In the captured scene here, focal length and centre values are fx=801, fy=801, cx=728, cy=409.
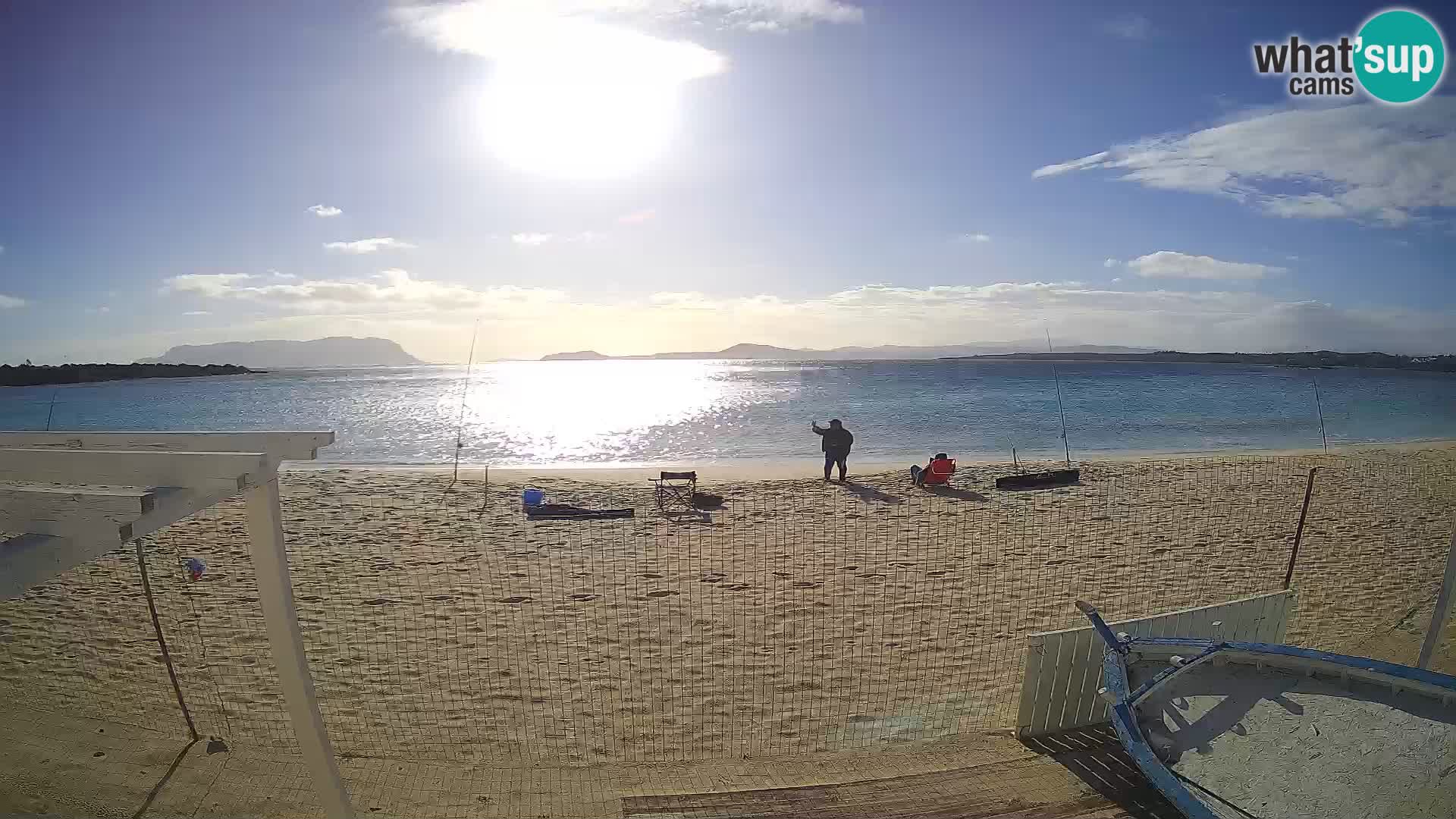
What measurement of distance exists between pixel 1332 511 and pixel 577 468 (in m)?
17.8

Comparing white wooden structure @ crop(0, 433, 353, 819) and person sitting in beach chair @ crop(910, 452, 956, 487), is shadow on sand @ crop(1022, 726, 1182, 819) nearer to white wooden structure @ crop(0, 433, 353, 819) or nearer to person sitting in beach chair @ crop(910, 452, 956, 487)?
white wooden structure @ crop(0, 433, 353, 819)

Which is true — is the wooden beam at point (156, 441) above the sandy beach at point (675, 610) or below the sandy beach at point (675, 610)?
above

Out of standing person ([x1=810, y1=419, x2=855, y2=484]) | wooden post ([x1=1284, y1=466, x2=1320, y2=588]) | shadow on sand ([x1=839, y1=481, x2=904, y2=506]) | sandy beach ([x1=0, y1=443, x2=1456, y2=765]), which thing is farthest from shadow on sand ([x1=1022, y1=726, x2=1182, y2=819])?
standing person ([x1=810, y1=419, x2=855, y2=484])

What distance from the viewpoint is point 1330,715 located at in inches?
156

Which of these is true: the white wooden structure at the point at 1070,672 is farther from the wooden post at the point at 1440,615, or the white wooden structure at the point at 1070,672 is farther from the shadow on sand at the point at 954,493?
the shadow on sand at the point at 954,493

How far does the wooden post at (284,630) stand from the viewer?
271 cm

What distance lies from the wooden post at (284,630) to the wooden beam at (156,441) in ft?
0.69

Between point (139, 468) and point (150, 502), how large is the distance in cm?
37

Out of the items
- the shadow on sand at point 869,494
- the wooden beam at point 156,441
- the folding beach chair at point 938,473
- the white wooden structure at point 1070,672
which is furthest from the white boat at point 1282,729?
the folding beach chair at point 938,473

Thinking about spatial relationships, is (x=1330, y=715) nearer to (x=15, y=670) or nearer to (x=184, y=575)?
(x=15, y=670)

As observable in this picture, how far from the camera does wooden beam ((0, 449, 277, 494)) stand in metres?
2.37

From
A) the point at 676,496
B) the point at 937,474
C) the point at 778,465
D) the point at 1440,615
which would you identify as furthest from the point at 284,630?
the point at 778,465

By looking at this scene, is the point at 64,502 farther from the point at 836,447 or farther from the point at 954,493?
the point at 836,447

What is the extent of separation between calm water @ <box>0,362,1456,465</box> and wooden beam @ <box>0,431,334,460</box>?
1057 centimetres
